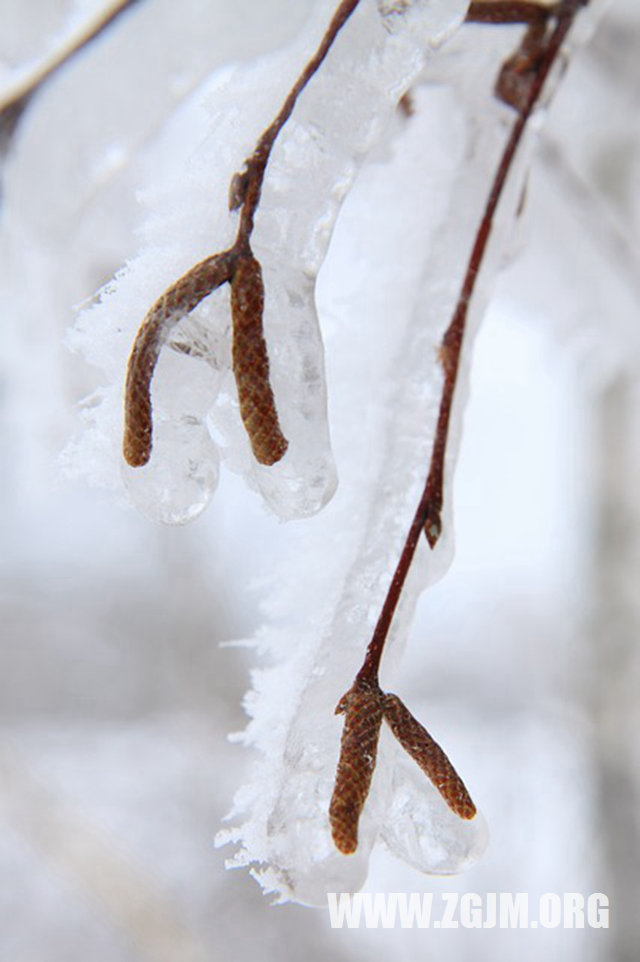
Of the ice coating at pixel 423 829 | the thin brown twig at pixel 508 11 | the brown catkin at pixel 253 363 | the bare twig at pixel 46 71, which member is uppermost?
the bare twig at pixel 46 71

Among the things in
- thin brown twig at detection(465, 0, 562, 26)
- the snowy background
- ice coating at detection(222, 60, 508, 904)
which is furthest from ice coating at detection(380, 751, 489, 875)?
thin brown twig at detection(465, 0, 562, 26)

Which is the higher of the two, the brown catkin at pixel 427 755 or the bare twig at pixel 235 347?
the bare twig at pixel 235 347

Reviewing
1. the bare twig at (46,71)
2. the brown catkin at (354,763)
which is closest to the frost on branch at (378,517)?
the brown catkin at (354,763)

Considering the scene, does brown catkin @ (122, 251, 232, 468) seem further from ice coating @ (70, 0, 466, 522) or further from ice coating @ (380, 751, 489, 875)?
ice coating @ (380, 751, 489, 875)

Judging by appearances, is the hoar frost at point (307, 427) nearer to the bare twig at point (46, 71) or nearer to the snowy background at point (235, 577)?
the snowy background at point (235, 577)

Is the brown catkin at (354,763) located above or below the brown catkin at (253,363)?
below

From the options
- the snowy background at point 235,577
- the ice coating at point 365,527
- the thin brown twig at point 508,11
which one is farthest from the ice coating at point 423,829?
the thin brown twig at point 508,11

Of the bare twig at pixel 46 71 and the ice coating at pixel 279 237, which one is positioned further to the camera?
the bare twig at pixel 46 71

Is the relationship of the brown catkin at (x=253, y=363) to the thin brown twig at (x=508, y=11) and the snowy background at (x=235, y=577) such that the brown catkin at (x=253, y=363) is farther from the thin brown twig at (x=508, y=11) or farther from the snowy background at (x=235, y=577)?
the thin brown twig at (x=508, y=11)
